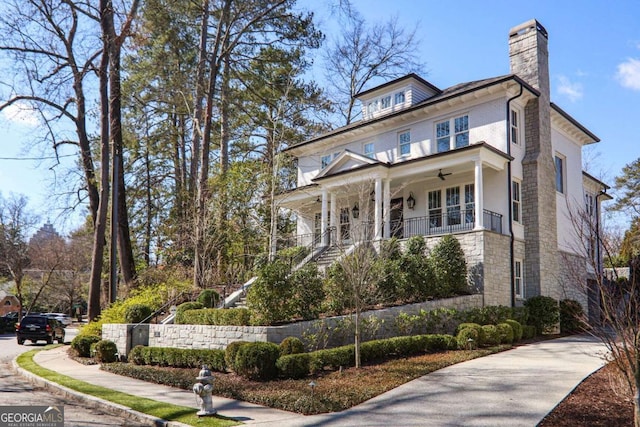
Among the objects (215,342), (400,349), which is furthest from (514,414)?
(215,342)

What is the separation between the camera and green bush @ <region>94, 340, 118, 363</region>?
14.9 metres

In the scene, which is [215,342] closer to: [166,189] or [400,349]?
[400,349]

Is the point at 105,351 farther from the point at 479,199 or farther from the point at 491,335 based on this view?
the point at 479,199

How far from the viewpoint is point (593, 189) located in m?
27.3

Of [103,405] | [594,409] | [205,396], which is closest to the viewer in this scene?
[594,409]

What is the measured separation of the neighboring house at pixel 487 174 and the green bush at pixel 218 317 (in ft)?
18.8

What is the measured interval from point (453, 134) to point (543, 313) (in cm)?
738

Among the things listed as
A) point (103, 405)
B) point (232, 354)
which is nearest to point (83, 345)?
point (232, 354)

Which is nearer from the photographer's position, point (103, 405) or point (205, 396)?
point (205, 396)

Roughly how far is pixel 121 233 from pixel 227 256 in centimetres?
481

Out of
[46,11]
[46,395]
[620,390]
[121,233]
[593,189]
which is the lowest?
[46,395]

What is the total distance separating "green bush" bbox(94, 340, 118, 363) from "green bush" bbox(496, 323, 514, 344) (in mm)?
11062

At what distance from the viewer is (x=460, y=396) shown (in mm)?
8773

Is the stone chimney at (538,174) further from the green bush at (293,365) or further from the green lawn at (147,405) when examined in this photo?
the green lawn at (147,405)
